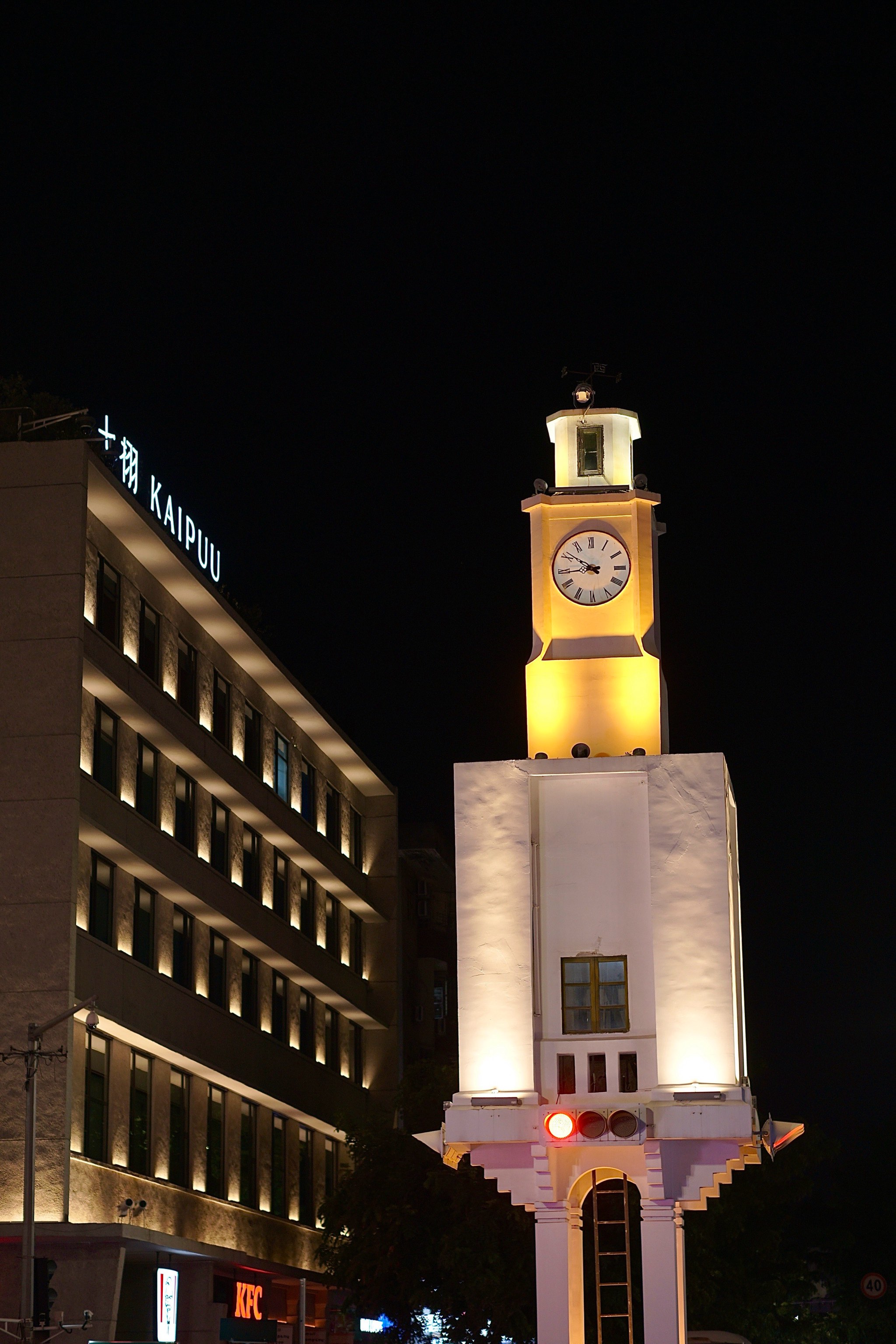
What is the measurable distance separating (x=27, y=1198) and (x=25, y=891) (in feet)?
35.4

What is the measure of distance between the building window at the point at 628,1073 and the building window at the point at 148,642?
24466 mm

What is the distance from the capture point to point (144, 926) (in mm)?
56688

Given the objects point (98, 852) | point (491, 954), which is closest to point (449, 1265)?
point (98, 852)

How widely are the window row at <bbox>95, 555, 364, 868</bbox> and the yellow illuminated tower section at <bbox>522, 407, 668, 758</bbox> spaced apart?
18.1 meters

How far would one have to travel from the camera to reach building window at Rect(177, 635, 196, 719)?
6138 centimetres

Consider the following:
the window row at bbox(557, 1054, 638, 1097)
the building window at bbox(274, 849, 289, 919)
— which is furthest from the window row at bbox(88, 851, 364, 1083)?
the window row at bbox(557, 1054, 638, 1097)

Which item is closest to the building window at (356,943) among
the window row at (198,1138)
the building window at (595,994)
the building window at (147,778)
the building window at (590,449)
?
the window row at (198,1138)

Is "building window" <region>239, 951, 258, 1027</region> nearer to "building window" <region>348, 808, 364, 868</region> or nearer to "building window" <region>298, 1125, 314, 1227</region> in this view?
"building window" <region>298, 1125, 314, 1227</region>

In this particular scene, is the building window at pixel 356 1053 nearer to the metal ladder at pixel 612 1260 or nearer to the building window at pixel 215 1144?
the building window at pixel 215 1144

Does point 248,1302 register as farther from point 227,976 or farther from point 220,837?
point 220,837

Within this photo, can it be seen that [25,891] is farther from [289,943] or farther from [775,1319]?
[775,1319]

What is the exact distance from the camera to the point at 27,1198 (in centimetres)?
3997

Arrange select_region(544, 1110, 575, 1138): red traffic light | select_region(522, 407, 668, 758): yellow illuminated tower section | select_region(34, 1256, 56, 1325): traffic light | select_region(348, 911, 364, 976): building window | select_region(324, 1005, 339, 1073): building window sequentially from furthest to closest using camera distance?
select_region(348, 911, 364, 976): building window < select_region(324, 1005, 339, 1073): building window < select_region(34, 1256, 56, 1325): traffic light < select_region(522, 407, 668, 758): yellow illuminated tower section < select_region(544, 1110, 575, 1138): red traffic light

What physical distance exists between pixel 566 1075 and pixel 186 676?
92.1ft
